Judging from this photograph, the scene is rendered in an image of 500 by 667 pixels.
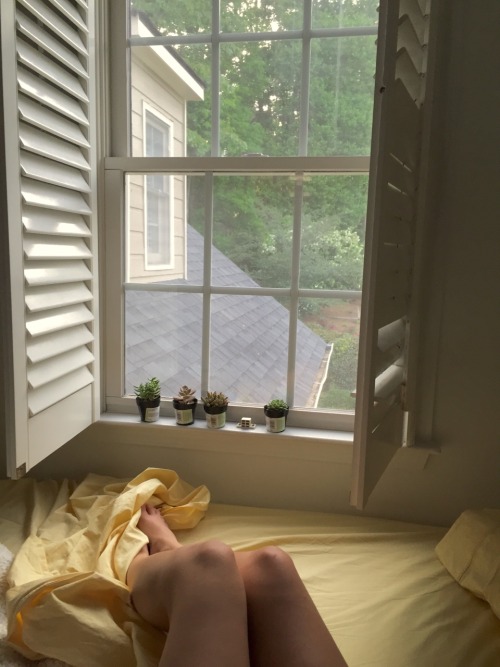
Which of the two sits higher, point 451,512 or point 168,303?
point 168,303

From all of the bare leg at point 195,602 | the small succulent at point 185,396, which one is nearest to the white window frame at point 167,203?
the small succulent at point 185,396

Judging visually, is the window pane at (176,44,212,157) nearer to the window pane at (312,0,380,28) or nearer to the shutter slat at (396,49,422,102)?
the window pane at (312,0,380,28)

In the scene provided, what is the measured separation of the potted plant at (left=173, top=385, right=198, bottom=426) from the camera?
1.82 m

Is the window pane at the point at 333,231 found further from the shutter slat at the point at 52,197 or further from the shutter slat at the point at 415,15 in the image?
the shutter slat at the point at 52,197

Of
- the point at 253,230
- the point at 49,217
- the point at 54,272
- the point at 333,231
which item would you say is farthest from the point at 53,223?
the point at 333,231

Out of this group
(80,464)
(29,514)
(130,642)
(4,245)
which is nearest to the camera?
(130,642)

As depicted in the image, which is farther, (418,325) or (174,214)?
(174,214)

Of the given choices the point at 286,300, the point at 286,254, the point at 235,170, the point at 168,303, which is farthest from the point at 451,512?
the point at 235,170

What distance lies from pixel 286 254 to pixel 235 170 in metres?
0.31

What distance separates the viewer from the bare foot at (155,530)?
1.46 m

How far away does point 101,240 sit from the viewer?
187 cm

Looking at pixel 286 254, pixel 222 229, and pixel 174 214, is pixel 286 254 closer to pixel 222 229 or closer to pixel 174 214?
pixel 222 229

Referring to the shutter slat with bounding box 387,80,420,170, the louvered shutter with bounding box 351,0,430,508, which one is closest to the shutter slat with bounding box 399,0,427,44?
the louvered shutter with bounding box 351,0,430,508

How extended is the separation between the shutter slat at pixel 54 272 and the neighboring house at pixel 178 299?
259mm
